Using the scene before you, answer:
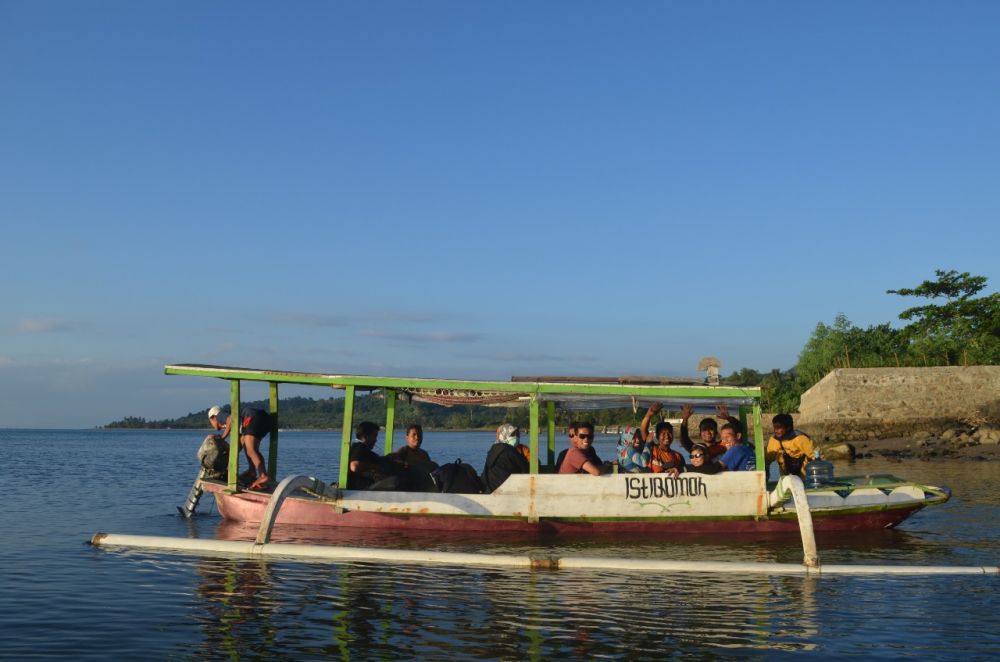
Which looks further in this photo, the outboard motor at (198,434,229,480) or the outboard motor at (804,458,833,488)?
the outboard motor at (198,434,229,480)

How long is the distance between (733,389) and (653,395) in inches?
42.3

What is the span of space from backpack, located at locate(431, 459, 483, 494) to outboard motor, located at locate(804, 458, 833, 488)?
495 centimetres

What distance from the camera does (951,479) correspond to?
922 inches

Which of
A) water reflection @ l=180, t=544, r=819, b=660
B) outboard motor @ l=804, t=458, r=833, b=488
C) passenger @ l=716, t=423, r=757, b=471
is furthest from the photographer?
outboard motor @ l=804, t=458, r=833, b=488

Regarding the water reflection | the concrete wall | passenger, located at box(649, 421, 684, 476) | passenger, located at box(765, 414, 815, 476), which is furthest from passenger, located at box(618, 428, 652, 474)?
the concrete wall

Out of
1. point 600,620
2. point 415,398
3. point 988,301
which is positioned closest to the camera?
point 600,620

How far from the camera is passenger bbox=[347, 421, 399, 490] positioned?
12.9 m

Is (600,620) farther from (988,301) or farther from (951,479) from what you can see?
(988,301)

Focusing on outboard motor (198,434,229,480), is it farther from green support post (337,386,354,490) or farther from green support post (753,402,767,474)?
green support post (753,402,767,474)

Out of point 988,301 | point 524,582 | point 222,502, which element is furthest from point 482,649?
point 988,301

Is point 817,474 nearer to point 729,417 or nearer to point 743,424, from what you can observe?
point 743,424

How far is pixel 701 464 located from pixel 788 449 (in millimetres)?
1609

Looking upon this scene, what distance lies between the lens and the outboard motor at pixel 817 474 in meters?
13.0

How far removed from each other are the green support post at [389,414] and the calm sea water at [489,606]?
2361mm
